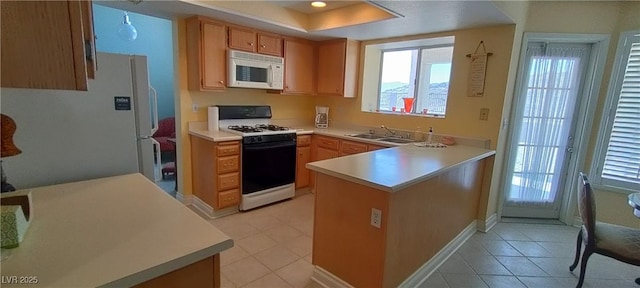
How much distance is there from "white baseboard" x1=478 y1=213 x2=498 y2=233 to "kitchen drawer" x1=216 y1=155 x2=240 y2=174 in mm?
2762

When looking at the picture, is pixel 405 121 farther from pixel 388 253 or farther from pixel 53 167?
pixel 53 167

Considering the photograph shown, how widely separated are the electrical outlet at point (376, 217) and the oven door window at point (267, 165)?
6.37 ft

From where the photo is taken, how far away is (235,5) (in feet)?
10.1

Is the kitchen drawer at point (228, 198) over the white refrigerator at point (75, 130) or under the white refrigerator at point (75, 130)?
under

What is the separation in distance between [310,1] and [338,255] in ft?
8.83

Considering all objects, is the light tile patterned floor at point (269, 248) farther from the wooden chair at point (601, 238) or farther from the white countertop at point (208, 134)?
the wooden chair at point (601, 238)

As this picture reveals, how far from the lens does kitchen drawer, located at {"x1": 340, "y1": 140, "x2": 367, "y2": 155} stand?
3584mm

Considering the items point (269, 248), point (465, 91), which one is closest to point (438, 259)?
point (269, 248)

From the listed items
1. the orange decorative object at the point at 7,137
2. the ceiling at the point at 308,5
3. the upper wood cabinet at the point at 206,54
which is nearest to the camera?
the orange decorative object at the point at 7,137

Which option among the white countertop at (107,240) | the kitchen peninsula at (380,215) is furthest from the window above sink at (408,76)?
the white countertop at (107,240)

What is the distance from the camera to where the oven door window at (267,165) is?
11.2ft

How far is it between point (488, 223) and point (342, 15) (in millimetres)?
2850

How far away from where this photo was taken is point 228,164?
3.29m

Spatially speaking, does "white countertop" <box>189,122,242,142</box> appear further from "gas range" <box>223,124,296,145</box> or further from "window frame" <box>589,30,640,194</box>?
"window frame" <box>589,30,640,194</box>
